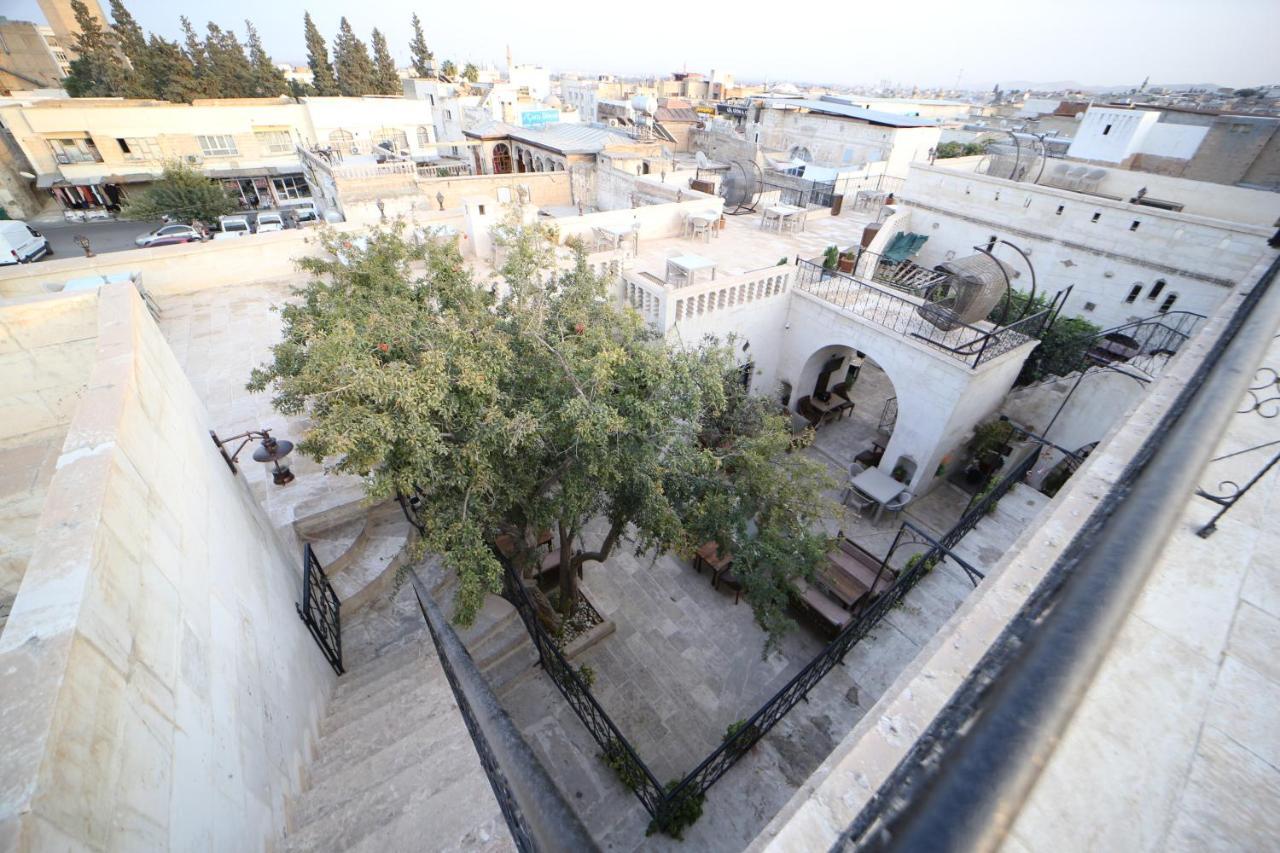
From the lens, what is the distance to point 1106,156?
23984 mm

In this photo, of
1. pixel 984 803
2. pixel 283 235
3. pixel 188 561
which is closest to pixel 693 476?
pixel 188 561

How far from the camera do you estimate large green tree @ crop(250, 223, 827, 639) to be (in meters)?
5.13

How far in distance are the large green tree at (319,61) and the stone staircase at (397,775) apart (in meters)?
55.2

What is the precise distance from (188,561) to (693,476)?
217 inches

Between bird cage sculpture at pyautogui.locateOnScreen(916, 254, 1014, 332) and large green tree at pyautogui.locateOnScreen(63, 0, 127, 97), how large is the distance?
57.4m

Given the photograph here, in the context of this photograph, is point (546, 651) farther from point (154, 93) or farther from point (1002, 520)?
point (154, 93)

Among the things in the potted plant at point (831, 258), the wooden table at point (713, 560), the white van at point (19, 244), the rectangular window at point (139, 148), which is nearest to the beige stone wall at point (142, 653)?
the wooden table at point (713, 560)

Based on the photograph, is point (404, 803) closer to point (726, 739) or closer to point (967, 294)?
point (726, 739)

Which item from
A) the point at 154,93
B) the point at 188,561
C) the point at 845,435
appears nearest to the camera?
the point at 188,561

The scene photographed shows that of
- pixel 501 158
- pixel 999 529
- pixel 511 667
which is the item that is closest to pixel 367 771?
pixel 511 667

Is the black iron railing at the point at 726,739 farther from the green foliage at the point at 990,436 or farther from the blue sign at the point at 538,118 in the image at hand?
the blue sign at the point at 538,118

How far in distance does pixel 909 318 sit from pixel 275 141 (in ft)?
125

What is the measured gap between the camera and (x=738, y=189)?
19.2 meters

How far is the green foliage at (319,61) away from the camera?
42.1 metres
